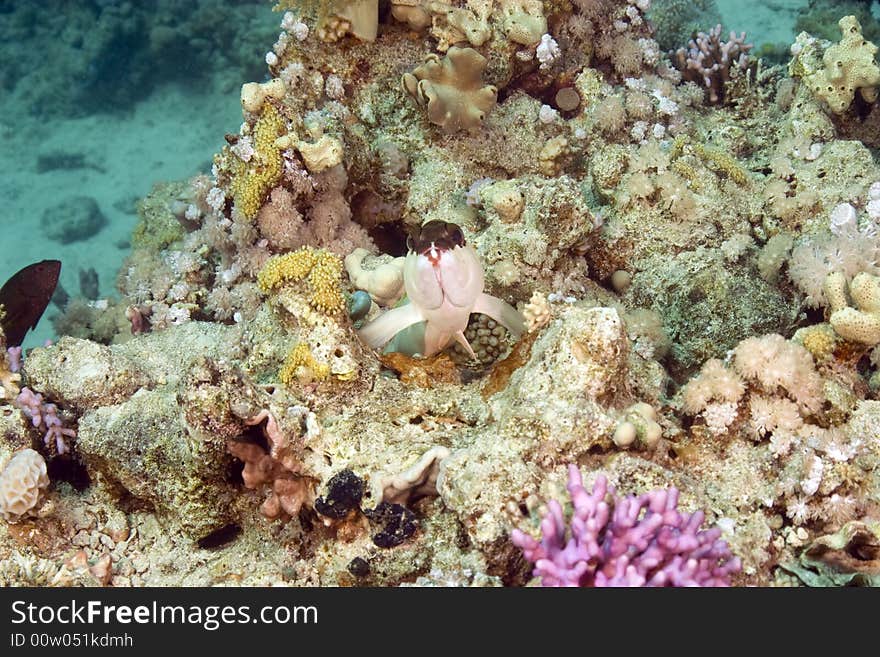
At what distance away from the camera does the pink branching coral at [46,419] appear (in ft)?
11.7

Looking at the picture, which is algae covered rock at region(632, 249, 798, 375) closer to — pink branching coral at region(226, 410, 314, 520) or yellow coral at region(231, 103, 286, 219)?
pink branching coral at region(226, 410, 314, 520)

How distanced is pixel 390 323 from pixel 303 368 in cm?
56

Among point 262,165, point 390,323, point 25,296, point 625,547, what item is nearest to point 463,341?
point 390,323

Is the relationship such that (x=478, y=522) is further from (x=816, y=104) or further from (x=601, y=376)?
(x=816, y=104)

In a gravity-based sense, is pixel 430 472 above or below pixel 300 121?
below

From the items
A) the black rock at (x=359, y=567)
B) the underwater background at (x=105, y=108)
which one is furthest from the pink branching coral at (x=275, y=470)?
the underwater background at (x=105, y=108)

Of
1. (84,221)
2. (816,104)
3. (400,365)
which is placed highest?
(816,104)

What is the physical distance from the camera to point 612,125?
5.62 m

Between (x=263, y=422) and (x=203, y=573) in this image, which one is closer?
(x=263, y=422)

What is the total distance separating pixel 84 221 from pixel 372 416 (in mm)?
11038

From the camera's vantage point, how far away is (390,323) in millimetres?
3615

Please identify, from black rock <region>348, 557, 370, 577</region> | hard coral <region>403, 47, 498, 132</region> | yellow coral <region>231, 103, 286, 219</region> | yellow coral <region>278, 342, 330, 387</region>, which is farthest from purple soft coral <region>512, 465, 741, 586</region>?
hard coral <region>403, 47, 498, 132</region>

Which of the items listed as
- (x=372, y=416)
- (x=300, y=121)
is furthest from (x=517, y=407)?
(x=300, y=121)

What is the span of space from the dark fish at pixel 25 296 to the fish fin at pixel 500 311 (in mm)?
3481
